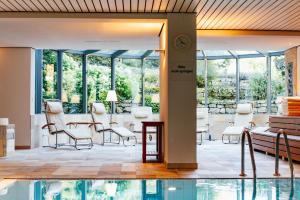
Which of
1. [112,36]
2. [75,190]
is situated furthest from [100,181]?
[112,36]

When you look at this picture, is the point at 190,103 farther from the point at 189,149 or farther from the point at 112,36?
the point at 112,36

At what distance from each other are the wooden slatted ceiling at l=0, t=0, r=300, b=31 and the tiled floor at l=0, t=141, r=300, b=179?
102 inches

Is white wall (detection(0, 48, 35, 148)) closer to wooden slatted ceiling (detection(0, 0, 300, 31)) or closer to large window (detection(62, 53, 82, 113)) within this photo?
large window (detection(62, 53, 82, 113))

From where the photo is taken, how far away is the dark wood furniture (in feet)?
25.7

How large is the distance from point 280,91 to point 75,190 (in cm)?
933

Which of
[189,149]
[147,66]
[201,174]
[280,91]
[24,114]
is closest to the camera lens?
[201,174]

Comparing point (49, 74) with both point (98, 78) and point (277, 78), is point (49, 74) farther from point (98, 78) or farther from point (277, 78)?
point (277, 78)

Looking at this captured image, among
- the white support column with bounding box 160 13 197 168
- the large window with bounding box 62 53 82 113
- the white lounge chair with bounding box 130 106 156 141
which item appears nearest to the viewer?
the white support column with bounding box 160 13 197 168

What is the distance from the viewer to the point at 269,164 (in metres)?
7.66

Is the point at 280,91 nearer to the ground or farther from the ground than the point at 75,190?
farther from the ground

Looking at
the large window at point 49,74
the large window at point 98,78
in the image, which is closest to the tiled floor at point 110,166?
the large window at point 49,74

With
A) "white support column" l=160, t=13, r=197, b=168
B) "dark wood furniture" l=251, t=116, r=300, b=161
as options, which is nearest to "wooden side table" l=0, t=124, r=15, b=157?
"white support column" l=160, t=13, r=197, b=168

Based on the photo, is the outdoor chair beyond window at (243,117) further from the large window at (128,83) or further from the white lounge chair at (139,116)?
the large window at (128,83)

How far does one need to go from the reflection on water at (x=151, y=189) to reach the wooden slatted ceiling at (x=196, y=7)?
267 centimetres
